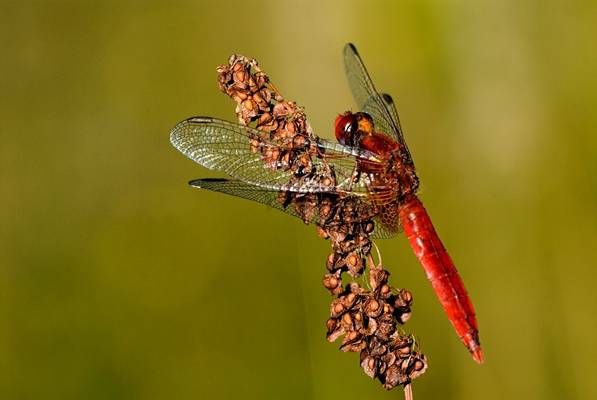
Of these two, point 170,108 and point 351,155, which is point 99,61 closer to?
point 170,108

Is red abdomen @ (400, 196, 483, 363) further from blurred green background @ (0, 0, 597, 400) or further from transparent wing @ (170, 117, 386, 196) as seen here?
blurred green background @ (0, 0, 597, 400)

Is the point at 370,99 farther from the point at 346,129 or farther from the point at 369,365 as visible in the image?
the point at 369,365

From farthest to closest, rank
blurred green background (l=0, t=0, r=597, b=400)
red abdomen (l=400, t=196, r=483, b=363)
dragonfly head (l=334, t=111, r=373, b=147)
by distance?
blurred green background (l=0, t=0, r=597, b=400) < dragonfly head (l=334, t=111, r=373, b=147) < red abdomen (l=400, t=196, r=483, b=363)

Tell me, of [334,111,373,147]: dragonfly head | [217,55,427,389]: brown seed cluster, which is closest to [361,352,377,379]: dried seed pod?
[217,55,427,389]: brown seed cluster

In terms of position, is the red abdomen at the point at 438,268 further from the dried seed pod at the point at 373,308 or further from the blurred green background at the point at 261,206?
the blurred green background at the point at 261,206

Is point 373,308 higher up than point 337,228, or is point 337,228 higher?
point 337,228

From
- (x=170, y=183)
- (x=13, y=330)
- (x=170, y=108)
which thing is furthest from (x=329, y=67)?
(x=13, y=330)

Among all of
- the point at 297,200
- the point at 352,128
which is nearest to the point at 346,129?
the point at 352,128

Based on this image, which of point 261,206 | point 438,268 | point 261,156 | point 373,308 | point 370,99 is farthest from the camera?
point 261,206

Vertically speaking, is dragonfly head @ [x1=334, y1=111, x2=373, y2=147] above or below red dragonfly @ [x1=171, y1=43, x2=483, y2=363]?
above
